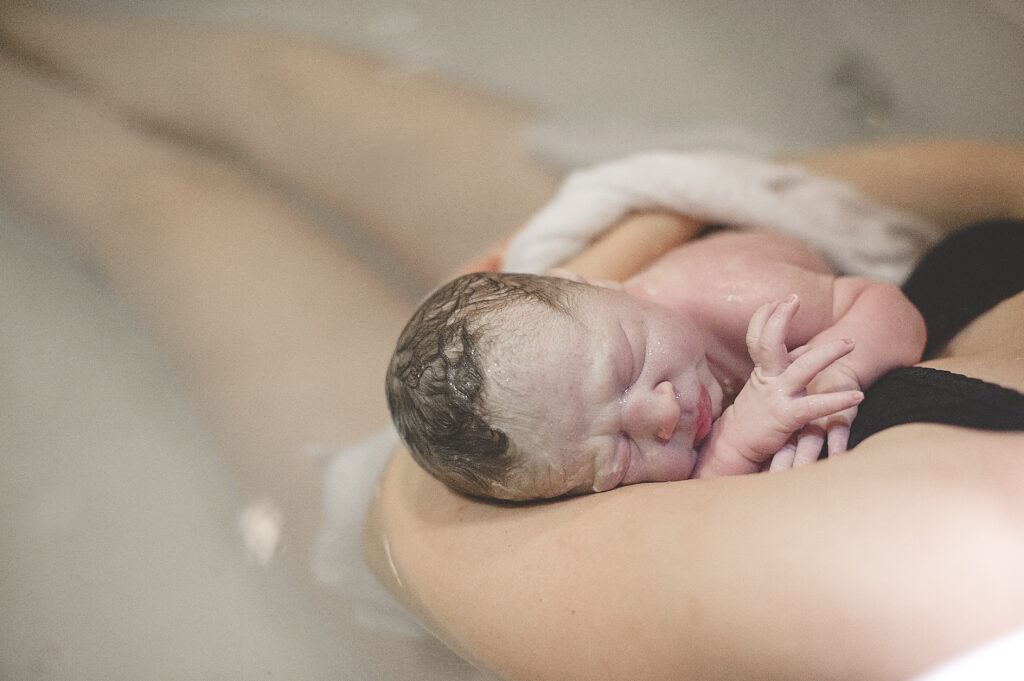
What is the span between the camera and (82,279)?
1359 millimetres

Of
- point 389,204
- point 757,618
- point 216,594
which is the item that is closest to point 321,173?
point 389,204

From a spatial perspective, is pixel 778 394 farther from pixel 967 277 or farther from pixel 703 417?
pixel 967 277

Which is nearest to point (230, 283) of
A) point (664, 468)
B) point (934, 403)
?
point (664, 468)

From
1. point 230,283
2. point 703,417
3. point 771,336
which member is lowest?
point 230,283

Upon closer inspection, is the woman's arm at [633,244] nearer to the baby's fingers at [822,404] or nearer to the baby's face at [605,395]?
the baby's face at [605,395]

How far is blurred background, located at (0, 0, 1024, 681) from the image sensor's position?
1023 mm

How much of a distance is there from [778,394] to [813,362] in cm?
4

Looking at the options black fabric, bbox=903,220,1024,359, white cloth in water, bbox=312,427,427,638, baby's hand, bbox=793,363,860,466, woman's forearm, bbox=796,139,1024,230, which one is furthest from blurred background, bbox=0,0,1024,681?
baby's hand, bbox=793,363,860,466

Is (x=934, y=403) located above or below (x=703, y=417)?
above

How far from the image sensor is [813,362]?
Answer: 67 centimetres

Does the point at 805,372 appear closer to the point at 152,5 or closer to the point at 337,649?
the point at 337,649

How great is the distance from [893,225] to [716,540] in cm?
65

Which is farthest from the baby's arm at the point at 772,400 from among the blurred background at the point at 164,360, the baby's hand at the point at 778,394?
the blurred background at the point at 164,360

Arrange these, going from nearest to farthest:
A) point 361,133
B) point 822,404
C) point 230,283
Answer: point 822,404, point 230,283, point 361,133
